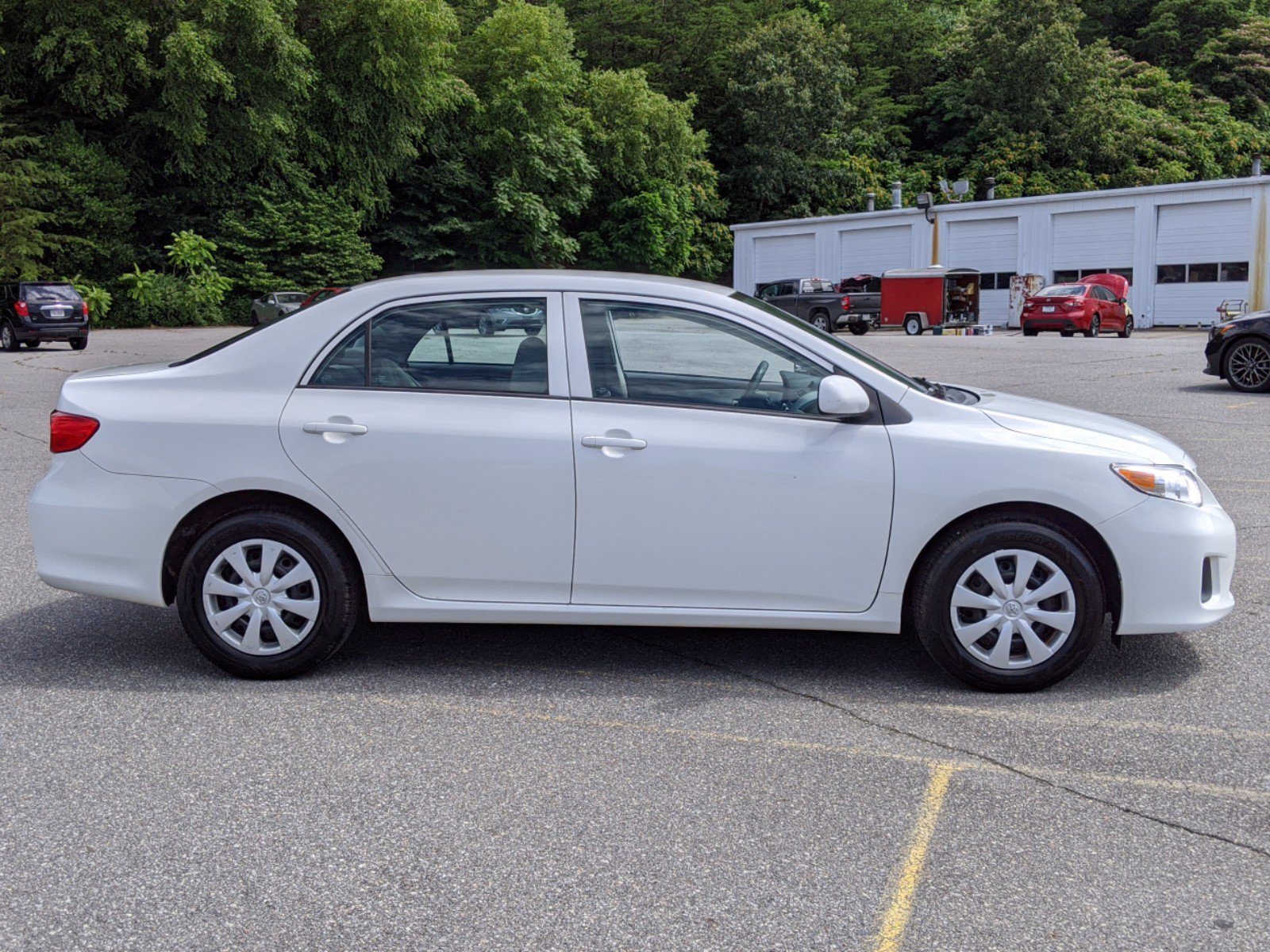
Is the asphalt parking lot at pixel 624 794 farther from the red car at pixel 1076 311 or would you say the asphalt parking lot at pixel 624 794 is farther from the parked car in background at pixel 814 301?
the parked car in background at pixel 814 301

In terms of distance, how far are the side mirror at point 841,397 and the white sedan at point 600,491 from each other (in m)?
0.01

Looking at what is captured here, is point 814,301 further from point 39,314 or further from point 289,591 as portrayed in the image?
point 289,591

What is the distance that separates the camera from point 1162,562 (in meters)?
4.68

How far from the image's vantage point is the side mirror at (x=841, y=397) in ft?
15.1

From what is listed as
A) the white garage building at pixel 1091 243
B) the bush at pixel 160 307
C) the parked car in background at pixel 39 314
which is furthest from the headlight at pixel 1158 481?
the bush at pixel 160 307

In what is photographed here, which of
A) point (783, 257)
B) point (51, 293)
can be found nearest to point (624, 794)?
point (51, 293)

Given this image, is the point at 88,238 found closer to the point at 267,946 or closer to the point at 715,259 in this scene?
the point at 715,259

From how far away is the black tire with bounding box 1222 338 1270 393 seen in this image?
52.3 feet

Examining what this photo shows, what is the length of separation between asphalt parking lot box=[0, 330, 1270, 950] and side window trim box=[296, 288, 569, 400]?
1.15 meters

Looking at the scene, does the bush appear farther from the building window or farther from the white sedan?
the white sedan

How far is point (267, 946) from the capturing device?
2.97 metres

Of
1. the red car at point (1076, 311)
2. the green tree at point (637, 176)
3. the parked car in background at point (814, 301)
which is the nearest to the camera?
the red car at point (1076, 311)

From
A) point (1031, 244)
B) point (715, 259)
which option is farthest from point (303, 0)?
point (1031, 244)

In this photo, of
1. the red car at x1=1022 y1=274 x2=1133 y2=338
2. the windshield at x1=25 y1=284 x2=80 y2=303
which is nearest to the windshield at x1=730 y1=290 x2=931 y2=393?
the windshield at x1=25 y1=284 x2=80 y2=303
